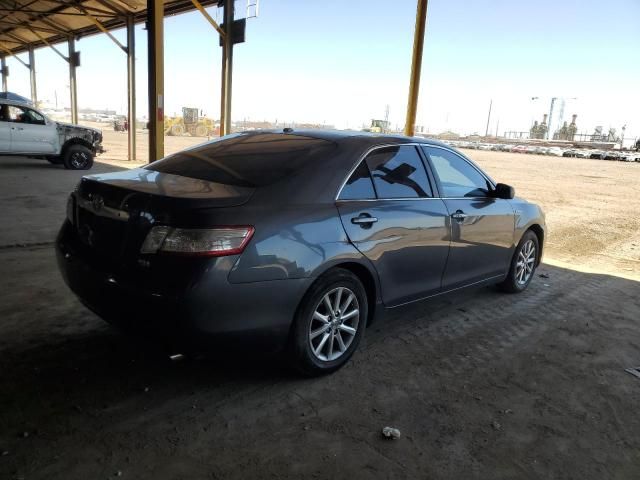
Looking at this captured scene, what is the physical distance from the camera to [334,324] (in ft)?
10.3

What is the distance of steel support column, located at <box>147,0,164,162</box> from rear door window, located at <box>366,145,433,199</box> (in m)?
7.45

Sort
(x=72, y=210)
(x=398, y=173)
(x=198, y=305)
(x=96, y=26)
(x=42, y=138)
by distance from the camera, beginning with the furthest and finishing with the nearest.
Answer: (x=96, y=26)
(x=42, y=138)
(x=398, y=173)
(x=72, y=210)
(x=198, y=305)

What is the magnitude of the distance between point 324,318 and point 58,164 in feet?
50.6

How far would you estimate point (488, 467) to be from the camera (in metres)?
2.39

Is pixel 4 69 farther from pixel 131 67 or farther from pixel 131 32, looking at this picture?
pixel 131 67

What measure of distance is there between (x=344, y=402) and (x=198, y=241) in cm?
124

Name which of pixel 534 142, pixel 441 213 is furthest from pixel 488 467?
pixel 534 142

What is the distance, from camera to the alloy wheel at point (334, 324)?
3027 millimetres

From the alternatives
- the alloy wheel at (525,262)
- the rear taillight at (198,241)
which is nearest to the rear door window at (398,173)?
the rear taillight at (198,241)

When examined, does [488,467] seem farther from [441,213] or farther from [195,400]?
[441,213]

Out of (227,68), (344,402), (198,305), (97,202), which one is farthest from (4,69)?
(344,402)

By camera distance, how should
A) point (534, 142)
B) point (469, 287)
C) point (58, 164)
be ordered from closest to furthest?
point (469, 287) < point (58, 164) < point (534, 142)

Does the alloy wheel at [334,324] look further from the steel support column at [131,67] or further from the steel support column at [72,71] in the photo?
the steel support column at [72,71]

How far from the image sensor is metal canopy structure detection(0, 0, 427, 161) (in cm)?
980
